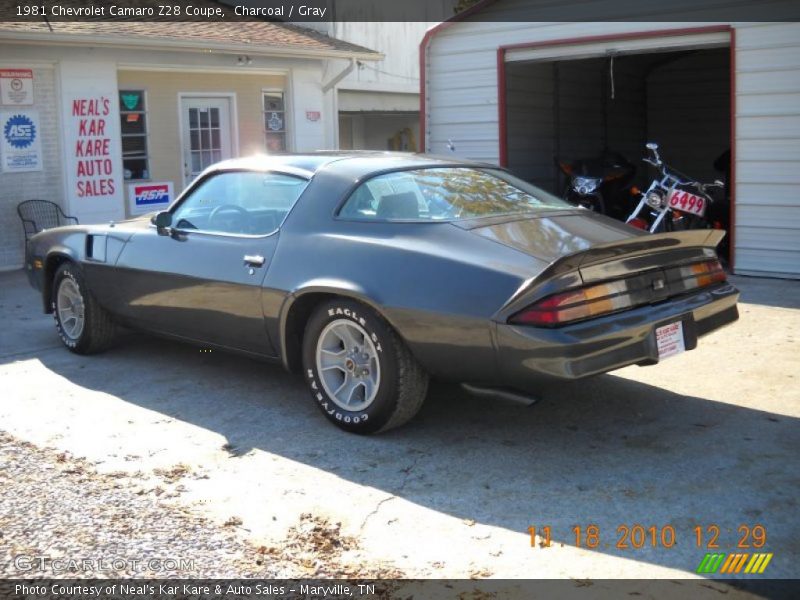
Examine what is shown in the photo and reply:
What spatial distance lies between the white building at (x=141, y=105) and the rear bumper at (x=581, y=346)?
355 inches

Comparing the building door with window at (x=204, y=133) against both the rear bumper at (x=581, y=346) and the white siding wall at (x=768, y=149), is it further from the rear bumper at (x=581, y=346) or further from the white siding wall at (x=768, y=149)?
the rear bumper at (x=581, y=346)

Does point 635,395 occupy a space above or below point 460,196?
below

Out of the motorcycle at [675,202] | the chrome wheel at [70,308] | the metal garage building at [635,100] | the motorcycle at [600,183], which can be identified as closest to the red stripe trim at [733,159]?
the metal garage building at [635,100]

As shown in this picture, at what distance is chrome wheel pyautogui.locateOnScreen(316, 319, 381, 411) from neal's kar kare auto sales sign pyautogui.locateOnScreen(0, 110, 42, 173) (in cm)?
824

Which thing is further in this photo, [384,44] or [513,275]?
[384,44]

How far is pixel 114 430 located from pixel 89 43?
829cm

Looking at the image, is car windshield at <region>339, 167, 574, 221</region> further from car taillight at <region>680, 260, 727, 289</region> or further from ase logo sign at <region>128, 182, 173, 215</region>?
ase logo sign at <region>128, 182, 173, 215</region>

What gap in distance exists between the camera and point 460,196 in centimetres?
551

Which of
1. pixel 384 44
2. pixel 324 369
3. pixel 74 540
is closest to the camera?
pixel 74 540

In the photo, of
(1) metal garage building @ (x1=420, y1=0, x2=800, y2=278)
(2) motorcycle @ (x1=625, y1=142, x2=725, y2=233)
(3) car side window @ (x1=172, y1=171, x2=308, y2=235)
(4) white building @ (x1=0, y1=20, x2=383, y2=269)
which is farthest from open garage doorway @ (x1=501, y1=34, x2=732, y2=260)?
(3) car side window @ (x1=172, y1=171, x2=308, y2=235)

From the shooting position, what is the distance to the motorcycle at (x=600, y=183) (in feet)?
41.4

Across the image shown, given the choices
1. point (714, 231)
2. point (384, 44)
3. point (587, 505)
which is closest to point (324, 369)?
point (587, 505)

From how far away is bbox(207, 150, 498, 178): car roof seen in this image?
564 centimetres

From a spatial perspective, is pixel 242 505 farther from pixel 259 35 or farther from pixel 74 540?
pixel 259 35
